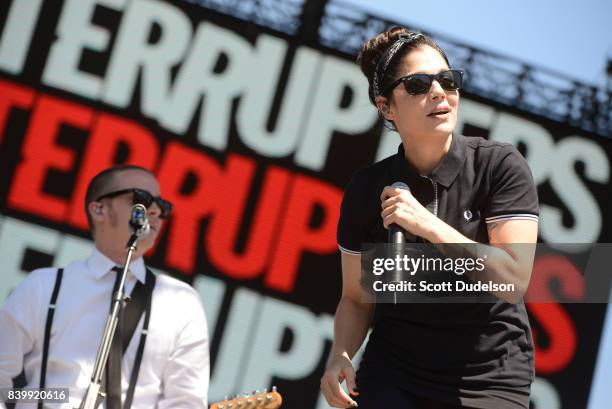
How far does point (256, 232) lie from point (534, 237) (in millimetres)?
3905

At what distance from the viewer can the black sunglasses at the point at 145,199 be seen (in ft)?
9.56

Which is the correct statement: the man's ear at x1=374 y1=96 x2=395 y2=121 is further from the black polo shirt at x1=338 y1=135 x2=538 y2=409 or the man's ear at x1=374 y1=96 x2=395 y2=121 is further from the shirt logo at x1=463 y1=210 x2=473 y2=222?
the shirt logo at x1=463 y1=210 x2=473 y2=222

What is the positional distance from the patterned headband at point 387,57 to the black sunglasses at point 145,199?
3.19 feet

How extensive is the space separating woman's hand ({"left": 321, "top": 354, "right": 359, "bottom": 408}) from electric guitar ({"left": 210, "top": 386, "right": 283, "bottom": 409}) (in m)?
0.91

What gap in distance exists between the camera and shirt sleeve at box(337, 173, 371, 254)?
2.20m

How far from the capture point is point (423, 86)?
86.2 inches

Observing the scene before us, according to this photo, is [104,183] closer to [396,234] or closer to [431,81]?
[431,81]

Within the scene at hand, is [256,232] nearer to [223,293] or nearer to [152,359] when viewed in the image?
[223,293]

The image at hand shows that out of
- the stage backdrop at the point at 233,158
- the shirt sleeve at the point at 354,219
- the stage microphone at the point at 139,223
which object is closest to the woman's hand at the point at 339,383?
the shirt sleeve at the point at 354,219

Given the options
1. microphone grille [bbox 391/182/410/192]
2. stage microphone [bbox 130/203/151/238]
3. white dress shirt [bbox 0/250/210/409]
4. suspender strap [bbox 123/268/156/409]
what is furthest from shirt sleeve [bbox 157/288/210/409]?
microphone grille [bbox 391/182/410/192]

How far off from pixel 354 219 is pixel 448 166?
0.93 feet

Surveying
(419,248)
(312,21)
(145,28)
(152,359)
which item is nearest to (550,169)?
(312,21)

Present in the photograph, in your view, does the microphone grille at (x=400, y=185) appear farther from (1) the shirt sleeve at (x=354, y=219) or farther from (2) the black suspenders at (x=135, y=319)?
(2) the black suspenders at (x=135, y=319)

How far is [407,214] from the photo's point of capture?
6.15 ft
